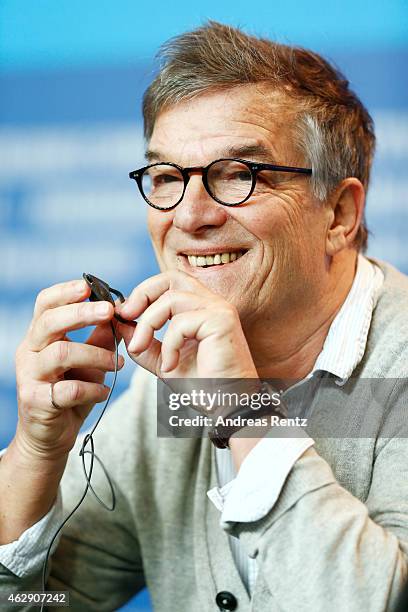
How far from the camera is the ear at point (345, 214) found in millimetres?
1586

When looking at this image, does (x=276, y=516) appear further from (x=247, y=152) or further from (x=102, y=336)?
(x=247, y=152)

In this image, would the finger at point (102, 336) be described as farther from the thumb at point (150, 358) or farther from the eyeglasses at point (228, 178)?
the eyeglasses at point (228, 178)

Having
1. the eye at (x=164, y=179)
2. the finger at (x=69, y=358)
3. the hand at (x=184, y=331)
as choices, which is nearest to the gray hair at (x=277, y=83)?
the eye at (x=164, y=179)

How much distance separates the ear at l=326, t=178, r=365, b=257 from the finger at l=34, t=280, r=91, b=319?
1.65ft

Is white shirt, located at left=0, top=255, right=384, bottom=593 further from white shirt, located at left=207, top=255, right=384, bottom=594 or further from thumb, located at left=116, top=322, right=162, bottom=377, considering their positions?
thumb, located at left=116, top=322, right=162, bottom=377

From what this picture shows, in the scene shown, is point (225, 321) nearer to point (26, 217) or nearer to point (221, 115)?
point (221, 115)

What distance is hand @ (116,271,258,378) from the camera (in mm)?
1198

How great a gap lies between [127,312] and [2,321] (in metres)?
1.36

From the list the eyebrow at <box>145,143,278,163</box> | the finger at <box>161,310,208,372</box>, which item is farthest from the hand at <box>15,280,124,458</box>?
the eyebrow at <box>145,143,278,163</box>

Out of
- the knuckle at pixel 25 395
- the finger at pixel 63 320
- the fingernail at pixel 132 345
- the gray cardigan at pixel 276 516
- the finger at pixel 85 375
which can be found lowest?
the gray cardigan at pixel 276 516

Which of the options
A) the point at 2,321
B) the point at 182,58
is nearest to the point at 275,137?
the point at 182,58

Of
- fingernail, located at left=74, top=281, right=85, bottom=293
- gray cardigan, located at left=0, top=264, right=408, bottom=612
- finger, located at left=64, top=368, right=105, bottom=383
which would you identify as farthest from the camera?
finger, located at left=64, top=368, right=105, bottom=383

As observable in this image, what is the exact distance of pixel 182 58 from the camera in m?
1.51

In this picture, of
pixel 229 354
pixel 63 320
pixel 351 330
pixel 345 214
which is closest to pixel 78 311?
pixel 63 320
